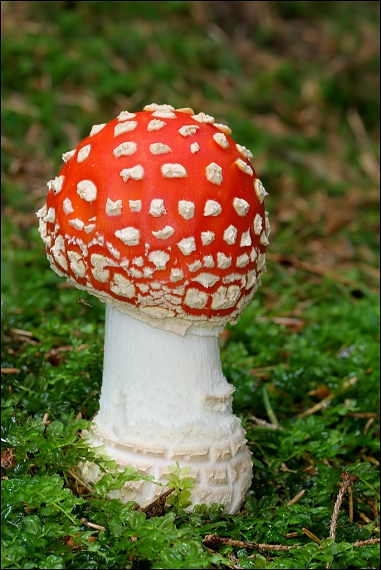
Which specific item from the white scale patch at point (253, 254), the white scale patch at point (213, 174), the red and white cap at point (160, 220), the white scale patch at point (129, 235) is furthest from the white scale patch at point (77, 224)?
the white scale patch at point (253, 254)

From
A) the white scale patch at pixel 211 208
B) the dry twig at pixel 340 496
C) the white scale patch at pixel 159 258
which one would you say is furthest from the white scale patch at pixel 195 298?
the dry twig at pixel 340 496

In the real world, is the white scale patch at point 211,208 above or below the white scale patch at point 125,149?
below

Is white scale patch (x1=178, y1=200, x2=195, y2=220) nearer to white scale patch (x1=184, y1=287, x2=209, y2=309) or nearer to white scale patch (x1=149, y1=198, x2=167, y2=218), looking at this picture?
white scale patch (x1=149, y1=198, x2=167, y2=218)

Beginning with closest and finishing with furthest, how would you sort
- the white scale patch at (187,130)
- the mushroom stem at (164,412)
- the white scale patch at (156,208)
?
the white scale patch at (156,208)
the white scale patch at (187,130)
the mushroom stem at (164,412)

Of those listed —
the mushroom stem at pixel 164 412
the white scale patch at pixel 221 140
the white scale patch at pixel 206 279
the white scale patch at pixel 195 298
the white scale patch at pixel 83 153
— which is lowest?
the mushroom stem at pixel 164 412

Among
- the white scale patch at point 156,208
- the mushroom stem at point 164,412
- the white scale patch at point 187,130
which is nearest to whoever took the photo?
the white scale patch at point 156,208

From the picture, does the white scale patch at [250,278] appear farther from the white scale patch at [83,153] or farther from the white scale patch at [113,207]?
the white scale patch at [83,153]

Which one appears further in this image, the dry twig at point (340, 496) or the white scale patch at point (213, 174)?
the dry twig at point (340, 496)

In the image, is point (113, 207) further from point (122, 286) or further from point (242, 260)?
point (242, 260)
